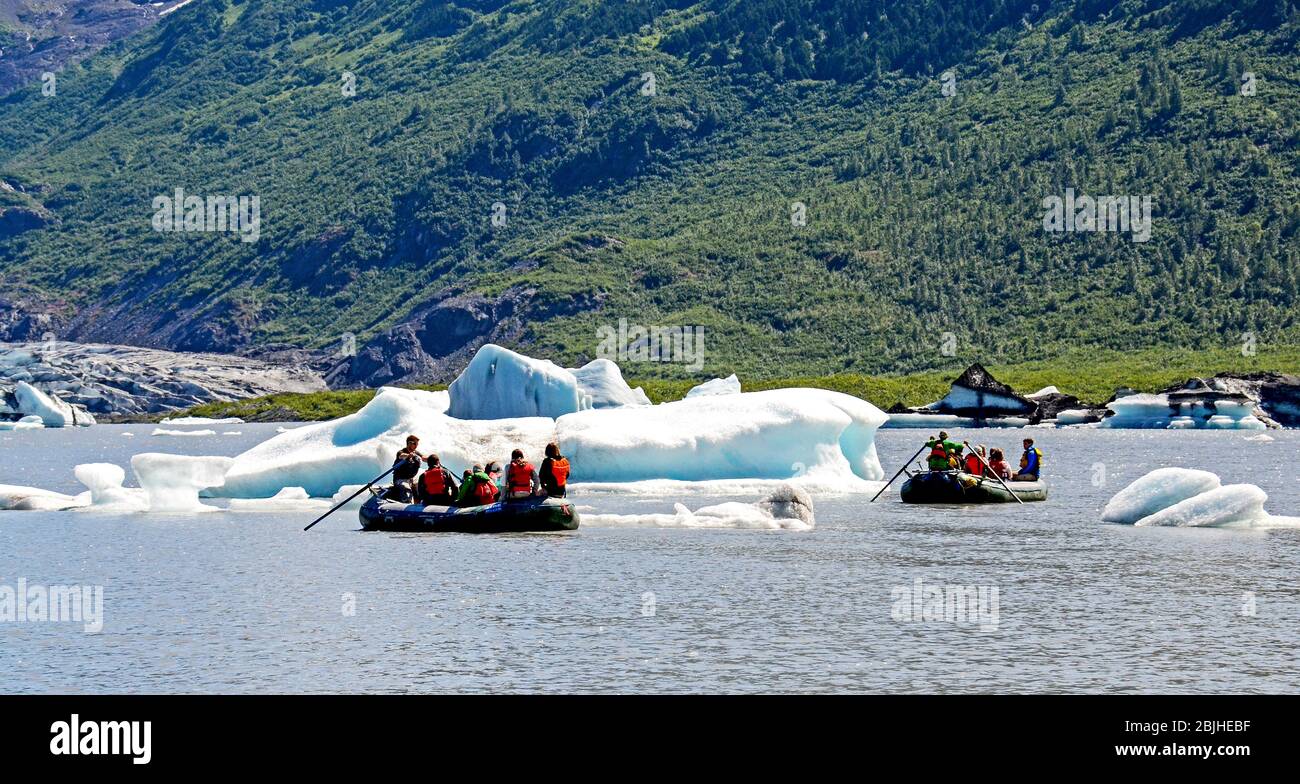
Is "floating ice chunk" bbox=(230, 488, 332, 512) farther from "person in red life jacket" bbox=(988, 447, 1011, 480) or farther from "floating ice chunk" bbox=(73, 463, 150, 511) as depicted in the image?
"person in red life jacket" bbox=(988, 447, 1011, 480)

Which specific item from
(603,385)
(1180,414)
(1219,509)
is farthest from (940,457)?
(1180,414)

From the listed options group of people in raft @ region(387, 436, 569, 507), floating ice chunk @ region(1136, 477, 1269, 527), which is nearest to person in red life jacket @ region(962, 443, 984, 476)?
floating ice chunk @ region(1136, 477, 1269, 527)

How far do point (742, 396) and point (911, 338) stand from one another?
453 ft

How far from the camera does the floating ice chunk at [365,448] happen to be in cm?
5019

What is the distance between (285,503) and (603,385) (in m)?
17.2

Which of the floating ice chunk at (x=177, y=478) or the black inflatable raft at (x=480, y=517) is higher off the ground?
the floating ice chunk at (x=177, y=478)

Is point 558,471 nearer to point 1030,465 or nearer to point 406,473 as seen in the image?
point 406,473

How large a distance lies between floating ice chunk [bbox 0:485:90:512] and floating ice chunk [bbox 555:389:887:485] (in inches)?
557

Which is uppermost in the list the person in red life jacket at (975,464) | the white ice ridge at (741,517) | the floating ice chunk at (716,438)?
the floating ice chunk at (716,438)

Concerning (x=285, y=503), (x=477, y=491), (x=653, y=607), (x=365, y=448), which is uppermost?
(x=365, y=448)

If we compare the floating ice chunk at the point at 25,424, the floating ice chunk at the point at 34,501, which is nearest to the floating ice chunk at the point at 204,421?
the floating ice chunk at the point at 25,424

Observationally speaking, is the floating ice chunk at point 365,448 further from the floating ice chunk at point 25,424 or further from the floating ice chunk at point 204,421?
the floating ice chunk at point 204,421

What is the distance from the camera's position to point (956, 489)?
53.0 m

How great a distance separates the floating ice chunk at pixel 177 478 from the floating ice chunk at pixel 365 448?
1.80 ft
